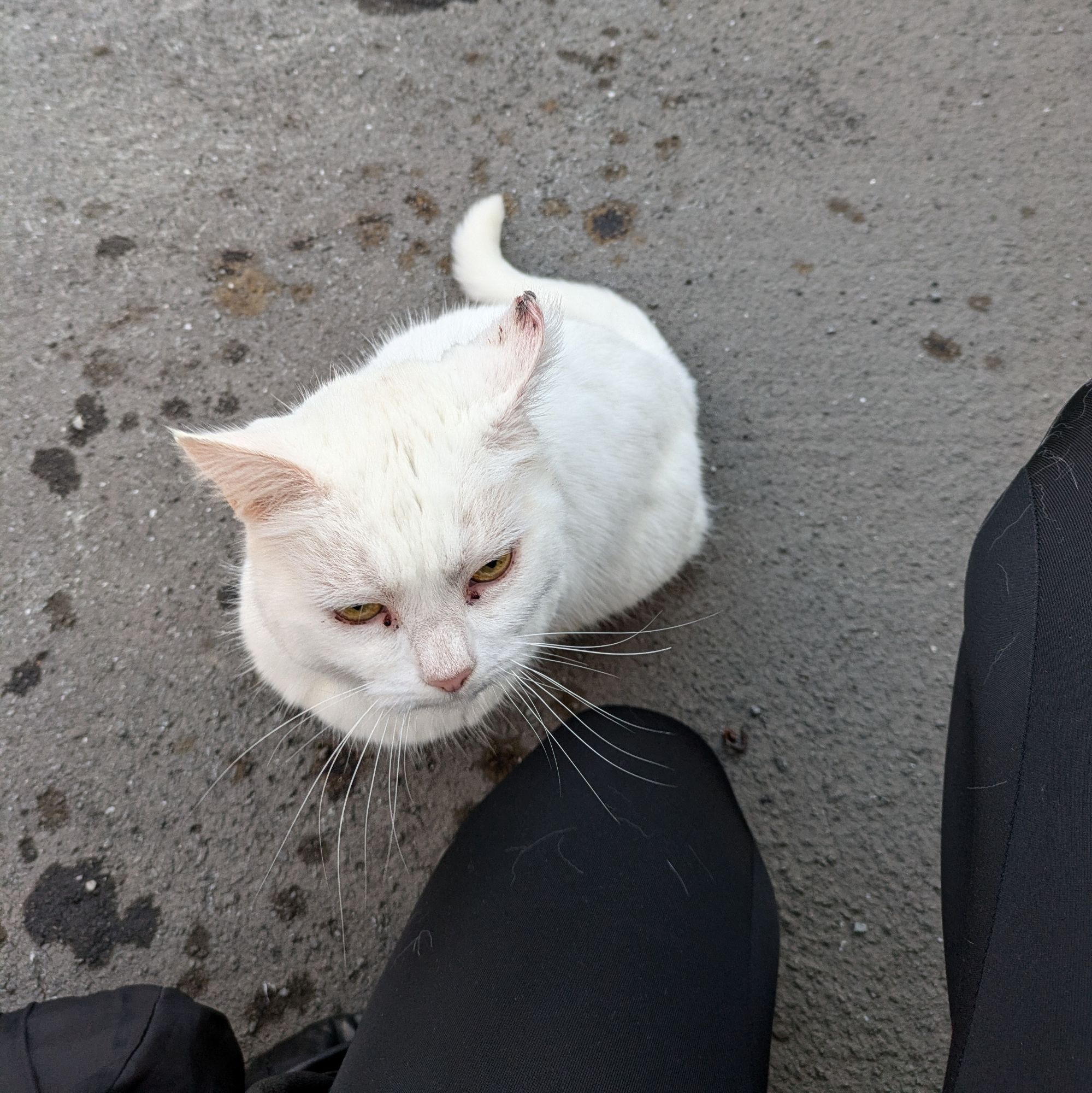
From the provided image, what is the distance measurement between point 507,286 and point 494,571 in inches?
42.2

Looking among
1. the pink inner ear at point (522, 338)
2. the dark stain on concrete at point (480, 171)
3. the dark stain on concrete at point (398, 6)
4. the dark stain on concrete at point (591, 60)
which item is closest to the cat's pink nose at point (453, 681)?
the pink inner ear at point (522, 338)

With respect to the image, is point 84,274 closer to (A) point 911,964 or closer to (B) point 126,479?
(B) point 126,479

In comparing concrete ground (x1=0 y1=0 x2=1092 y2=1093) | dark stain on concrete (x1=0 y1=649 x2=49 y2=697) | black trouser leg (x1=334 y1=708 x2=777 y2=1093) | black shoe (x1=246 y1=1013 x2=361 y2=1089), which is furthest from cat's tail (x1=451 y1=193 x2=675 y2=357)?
black shoe (x1=246 y1=1013 x2=361 y2=1089)

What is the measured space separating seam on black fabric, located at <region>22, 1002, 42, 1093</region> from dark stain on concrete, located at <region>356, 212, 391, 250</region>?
2.02 meters

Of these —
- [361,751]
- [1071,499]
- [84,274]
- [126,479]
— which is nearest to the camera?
[1071,499]

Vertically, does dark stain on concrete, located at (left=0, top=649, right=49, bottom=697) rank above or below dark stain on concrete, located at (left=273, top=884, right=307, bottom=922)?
above

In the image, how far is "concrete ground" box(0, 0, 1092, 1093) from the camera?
154cm

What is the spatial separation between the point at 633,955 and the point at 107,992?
951mm

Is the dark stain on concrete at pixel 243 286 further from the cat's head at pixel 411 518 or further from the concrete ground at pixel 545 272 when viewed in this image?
the cat's head at pixel 411 518

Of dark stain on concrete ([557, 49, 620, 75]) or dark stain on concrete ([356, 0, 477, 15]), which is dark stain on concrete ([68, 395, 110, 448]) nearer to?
dark stain on concrete ([356, 0, 477, 15])

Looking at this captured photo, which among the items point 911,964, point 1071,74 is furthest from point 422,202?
point 911,964

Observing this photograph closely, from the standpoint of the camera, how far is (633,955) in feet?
3.47

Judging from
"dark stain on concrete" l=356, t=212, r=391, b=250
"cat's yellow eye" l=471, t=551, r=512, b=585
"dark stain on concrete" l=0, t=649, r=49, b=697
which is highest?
"dark stain on concrete" l=356, t=212, r=391, b=250

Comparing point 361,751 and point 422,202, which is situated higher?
→ point 422,202
